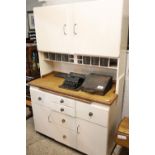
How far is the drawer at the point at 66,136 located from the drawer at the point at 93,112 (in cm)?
35

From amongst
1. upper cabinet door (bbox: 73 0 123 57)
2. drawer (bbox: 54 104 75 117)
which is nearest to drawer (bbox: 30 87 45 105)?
drawer (bbox: 54 104 75 117)

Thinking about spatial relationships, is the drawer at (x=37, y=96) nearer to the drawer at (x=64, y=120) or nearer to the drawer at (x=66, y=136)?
the drawer at (x=64, y=120)

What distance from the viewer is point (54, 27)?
202 centimetres

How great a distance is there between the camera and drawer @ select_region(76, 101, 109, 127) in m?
1.71

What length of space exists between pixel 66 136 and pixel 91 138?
0.41 metres

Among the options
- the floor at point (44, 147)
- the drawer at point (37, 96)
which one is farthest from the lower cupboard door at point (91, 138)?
the drawer at point (37, 96)

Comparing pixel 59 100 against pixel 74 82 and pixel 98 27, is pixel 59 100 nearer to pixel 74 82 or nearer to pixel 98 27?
pixel 74 82

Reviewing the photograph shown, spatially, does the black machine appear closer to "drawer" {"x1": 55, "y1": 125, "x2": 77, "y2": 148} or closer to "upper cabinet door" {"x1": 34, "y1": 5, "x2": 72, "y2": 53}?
"upper cabinet door" {"x1": 34, "y1": 5, "x2": 72, "y2": 53}

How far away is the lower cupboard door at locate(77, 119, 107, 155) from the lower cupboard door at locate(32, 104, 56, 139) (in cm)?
46

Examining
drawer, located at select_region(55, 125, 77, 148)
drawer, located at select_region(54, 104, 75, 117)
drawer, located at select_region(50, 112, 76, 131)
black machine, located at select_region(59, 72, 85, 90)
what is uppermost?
black machine, located at select_region(59, 72, 85, 90)

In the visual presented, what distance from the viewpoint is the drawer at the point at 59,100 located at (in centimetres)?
193

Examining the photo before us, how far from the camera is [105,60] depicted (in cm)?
188
